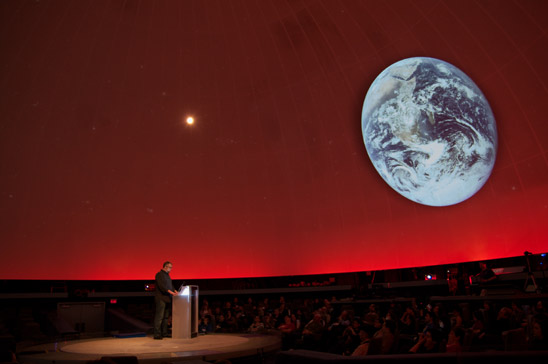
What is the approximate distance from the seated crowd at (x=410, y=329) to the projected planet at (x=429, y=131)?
3.13 m

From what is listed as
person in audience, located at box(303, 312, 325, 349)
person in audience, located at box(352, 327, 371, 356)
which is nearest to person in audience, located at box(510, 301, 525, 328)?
person in audience, located at box(352, 327, 371, 356)

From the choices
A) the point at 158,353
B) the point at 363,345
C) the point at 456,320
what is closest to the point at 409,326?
the point at 456,320

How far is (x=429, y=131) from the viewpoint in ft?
33.8

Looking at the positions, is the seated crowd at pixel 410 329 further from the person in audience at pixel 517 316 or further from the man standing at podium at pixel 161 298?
the man standing at podium at pixel 161 298

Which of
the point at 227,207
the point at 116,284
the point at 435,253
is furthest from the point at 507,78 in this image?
the point at 116,284

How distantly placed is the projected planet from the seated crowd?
3.13m

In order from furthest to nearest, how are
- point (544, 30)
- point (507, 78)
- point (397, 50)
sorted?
1. point (397, 50)
2. point (507, 78)
3. point (544, 30)

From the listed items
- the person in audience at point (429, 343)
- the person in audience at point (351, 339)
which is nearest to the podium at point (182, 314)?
the person in audience at point (351, 339)

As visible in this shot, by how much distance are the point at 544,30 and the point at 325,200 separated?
23.6 feet

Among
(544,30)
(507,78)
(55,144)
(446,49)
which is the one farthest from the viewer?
(55,144)

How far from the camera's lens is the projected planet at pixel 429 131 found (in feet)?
31.9

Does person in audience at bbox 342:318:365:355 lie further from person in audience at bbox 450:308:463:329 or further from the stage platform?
person in audience at bbox 450:308:463:329

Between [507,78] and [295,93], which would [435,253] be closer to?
[507,78]

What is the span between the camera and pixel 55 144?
1243cm
